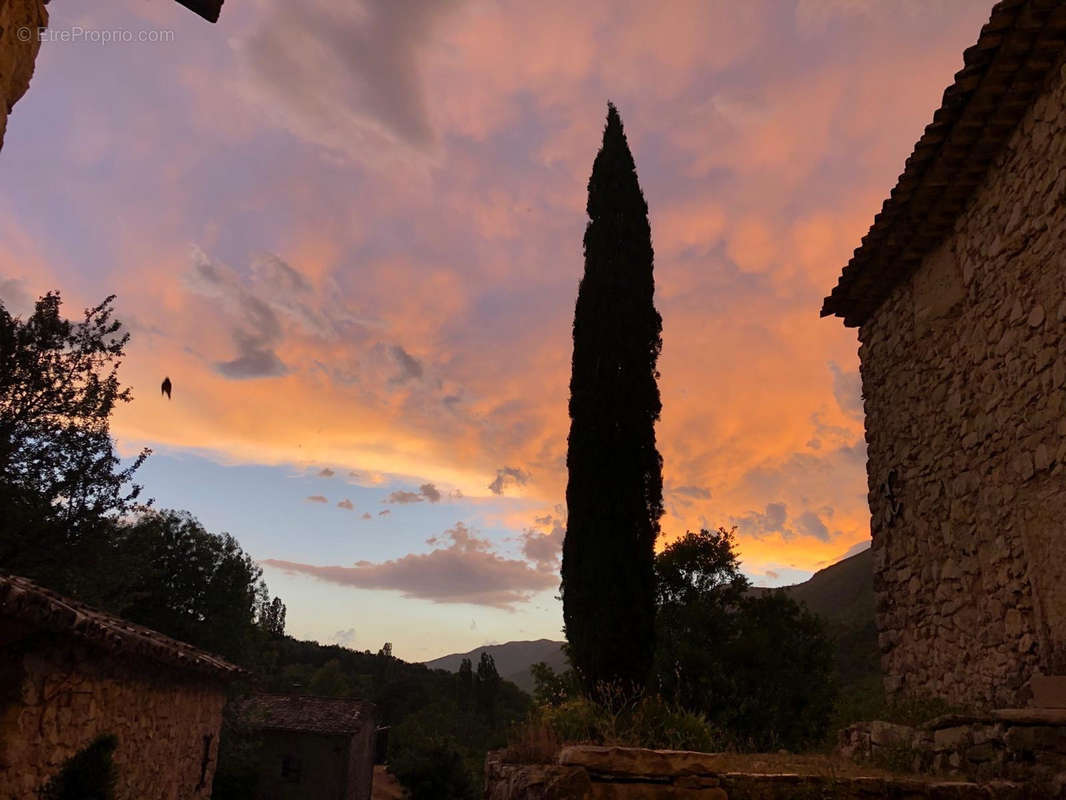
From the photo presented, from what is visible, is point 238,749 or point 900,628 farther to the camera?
point 238,749

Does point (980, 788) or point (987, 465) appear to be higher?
point (987, 465)

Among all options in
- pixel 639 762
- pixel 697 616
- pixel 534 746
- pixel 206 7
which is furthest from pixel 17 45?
pixel 697 616

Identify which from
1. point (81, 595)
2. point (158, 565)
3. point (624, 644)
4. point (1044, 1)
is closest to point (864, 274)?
point (1044, 1)

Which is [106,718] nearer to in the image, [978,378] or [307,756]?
[978,378]

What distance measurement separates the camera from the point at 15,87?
8.57 ft

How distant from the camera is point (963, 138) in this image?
666cm

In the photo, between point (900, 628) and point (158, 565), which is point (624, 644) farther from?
point (158, 565)

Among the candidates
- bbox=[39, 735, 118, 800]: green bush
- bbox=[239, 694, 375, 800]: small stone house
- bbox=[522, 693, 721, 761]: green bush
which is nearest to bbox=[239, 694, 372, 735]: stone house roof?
bbox=[239, 694, 375, 800]: small stone house

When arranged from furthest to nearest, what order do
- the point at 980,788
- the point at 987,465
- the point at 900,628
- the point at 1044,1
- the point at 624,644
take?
the point at 624,644 < the point at 900,628 < the point at 987,465 < the point at 1044,1 < the point at 980,788

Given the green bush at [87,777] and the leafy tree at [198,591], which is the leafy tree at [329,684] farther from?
the green bush at [87,777]

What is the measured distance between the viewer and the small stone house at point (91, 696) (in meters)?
6.58

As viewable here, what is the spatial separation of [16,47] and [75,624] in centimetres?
600

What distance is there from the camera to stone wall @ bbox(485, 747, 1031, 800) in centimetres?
477

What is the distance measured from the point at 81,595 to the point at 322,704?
20391 mm
